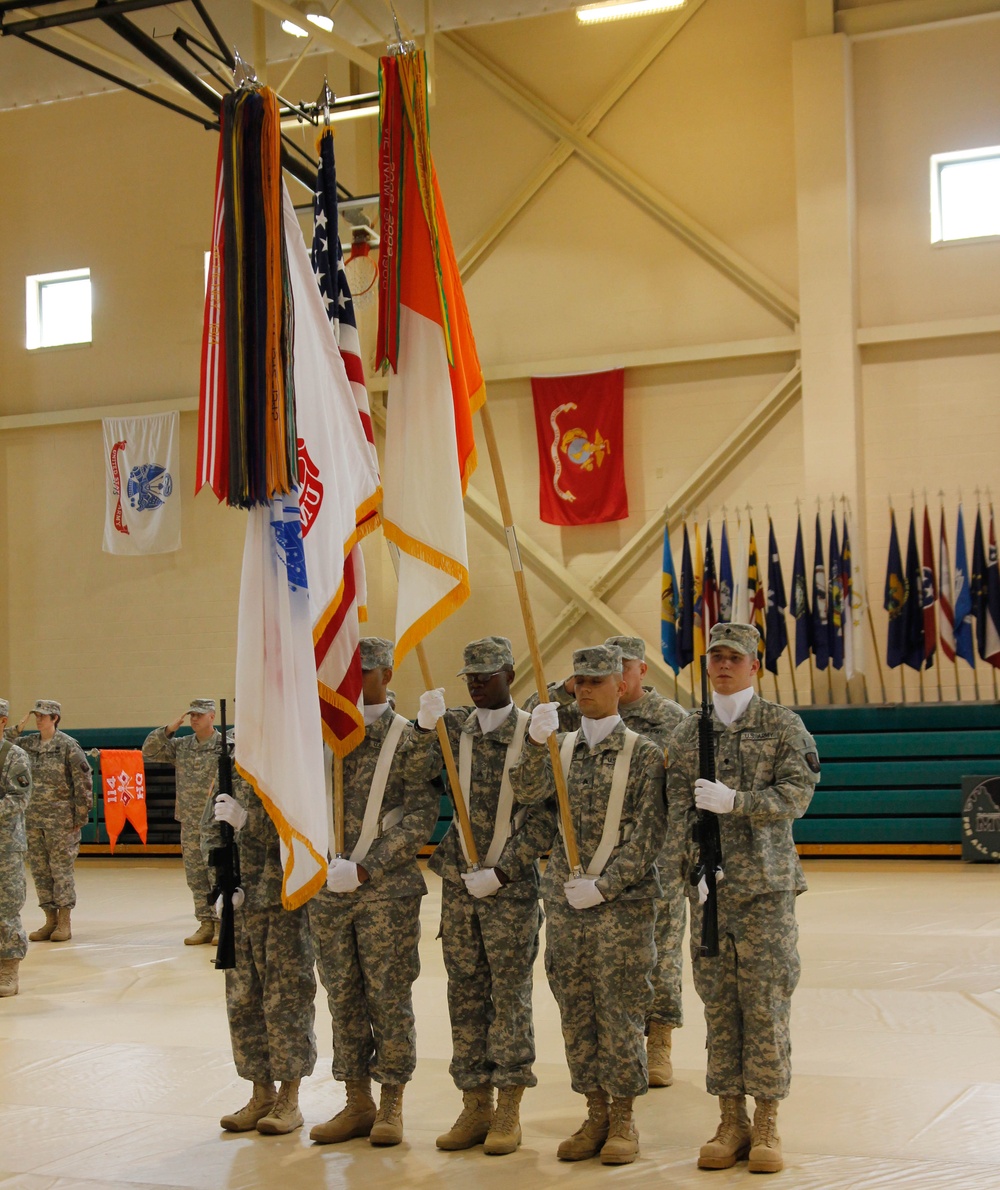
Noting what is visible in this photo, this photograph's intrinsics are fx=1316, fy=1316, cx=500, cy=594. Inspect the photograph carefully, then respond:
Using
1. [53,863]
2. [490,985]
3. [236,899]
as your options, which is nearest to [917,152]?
[53,863]

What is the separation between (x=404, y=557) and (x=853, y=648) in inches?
341

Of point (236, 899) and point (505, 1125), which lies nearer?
point (505, 1125)

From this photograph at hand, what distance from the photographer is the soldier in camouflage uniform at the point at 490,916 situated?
186 inches

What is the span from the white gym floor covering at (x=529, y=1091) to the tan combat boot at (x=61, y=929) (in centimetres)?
57

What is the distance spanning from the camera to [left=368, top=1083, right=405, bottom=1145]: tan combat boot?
15.7 ft

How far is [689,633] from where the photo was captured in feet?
43.4

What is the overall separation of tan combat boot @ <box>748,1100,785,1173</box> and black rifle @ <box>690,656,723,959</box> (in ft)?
1.77

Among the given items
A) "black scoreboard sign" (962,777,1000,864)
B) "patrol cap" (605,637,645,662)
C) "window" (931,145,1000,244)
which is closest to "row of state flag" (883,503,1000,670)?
"black scoreboard sign" (962,777,1000,864)

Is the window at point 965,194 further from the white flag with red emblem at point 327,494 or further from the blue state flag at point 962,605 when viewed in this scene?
the white flag with red emblem at point 327,494

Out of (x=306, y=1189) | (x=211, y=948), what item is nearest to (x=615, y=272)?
(x=211, y=948)

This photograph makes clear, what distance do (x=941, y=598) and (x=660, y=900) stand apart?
320 inches

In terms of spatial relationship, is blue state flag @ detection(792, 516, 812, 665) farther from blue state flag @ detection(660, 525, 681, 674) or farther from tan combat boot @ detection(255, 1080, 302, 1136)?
tan combat boot @ detection(255, 1080, 302, 1136)

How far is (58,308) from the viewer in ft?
54.0

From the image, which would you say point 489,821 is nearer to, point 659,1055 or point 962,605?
point 659,1055
